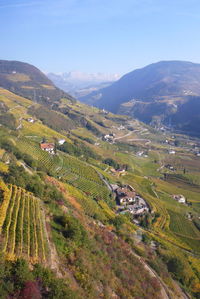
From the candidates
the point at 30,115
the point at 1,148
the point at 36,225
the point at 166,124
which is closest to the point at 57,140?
the point at 30,115

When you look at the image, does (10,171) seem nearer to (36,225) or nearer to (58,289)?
(36,225)

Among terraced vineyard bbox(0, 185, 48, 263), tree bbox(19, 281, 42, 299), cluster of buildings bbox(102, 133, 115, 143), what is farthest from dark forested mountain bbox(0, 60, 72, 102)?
tree bbox(19, 281, 42, 299)

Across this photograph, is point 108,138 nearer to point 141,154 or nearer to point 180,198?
point 141,154

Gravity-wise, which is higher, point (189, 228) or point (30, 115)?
point (30, 115)

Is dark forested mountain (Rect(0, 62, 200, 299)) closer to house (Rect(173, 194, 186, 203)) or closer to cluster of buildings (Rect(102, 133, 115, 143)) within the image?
house (Rect(173, 194, 186, 203))

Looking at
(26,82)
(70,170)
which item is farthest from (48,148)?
(26,82)

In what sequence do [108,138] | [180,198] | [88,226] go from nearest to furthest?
[88,226] < [180,198] < [108,138]

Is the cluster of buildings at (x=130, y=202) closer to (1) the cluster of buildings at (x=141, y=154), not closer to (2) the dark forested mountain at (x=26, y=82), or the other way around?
(1) the cluster of buildings at (x=141, y=154)
